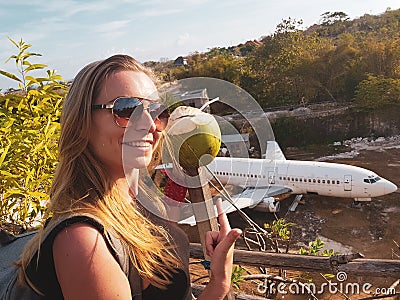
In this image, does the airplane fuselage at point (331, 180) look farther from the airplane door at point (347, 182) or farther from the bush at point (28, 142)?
the bush at point (28, 142)

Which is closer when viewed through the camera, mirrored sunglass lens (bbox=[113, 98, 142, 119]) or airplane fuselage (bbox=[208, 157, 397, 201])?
mirrored sunglass lens (bbox=[113, 98, 142, 119])

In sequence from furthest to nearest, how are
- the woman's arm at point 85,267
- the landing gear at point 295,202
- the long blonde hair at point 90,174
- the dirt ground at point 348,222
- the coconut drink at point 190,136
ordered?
the landing gear at point 295,202 → the dirt ground at point 348,222 → the coconut drink at point 190,136 → the long blonde hair at point 90,174 → the woman's arm at point 85,267

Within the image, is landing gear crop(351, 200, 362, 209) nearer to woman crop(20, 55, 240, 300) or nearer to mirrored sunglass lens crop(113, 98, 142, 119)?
woman crop(20, 55, 240, 300)

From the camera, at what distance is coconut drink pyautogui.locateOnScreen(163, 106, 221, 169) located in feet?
3.58

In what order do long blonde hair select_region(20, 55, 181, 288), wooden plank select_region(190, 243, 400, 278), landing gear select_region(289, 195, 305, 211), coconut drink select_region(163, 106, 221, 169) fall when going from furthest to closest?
landing gear select_region(289, 195, 305, 211) < wooden plank select_region(190, 243, 400, 278) < coconut drink select_region(163, 106, 221, 169) < long blonde hair select_region(20, 55, 181, 288)

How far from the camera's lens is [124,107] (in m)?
0.87

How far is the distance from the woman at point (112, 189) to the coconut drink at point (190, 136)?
0.10m

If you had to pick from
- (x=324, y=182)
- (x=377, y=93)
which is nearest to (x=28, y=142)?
(x=324, y=182)

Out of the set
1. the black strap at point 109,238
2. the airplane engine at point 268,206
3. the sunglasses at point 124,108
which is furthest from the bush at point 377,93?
the black strap at point 109,238

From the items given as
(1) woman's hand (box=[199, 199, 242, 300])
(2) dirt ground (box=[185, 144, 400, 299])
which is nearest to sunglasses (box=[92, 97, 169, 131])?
(1) woman's hand (box=[199, 199, 242, 300])

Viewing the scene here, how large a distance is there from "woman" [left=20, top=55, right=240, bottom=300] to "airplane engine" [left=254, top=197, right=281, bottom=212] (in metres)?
8.06

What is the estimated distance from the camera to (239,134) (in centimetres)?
116

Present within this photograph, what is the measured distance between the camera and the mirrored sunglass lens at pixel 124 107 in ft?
2.85

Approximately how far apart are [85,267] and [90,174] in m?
0.25
